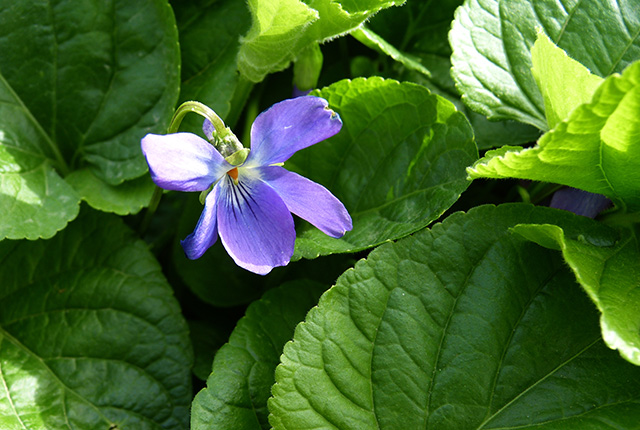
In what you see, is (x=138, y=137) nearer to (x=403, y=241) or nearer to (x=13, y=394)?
(x=13, y=394)

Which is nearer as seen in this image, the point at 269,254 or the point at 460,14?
the point at 269,254

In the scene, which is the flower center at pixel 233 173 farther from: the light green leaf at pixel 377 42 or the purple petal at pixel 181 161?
the light green leaf at pixel 377 42

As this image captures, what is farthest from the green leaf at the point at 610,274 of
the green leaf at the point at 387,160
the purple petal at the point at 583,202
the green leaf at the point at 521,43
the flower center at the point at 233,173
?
the flower center at the point at 233,173

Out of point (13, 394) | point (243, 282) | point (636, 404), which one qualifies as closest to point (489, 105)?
point (636, 404)

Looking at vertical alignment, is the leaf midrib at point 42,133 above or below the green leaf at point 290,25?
below

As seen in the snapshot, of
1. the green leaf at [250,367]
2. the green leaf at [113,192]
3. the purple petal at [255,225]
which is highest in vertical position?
the purple petal at [255,225]

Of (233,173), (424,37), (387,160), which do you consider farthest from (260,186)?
(424,37)

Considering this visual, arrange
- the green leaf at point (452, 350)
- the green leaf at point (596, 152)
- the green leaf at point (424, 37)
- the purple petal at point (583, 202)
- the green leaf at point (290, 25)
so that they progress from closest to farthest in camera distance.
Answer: the green leaf at point (596, 152) < the green leaf at point (452, 350) < the green leaf at point (290, 25) < the purple petal at point (583, 202) < the green leaf at point (424, 37)
